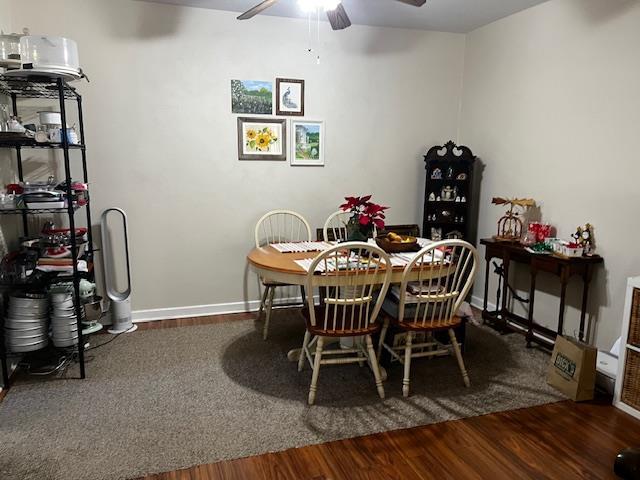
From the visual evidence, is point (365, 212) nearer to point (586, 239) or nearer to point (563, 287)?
point (563, 287)

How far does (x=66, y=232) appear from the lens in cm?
295

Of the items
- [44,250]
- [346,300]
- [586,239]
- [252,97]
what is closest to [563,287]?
[586,239]

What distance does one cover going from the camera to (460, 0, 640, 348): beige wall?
2.72 metres

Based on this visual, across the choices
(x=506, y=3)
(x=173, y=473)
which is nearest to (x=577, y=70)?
(x=506, y=3)

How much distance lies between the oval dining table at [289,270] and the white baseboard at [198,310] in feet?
3.60

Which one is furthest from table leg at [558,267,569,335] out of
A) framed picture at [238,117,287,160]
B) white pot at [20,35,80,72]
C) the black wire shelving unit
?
white pot at [20,35,80,72]

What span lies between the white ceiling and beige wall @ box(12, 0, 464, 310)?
0.41 feet

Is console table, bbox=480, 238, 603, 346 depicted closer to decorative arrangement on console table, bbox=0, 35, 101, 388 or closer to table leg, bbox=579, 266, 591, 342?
→ table leg, bbox=579, 266, 591, 342

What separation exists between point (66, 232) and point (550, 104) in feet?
11.5

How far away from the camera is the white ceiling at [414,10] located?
329 centimetres

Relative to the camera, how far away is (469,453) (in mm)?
2029

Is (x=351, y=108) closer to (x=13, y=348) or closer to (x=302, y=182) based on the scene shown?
(x=302, y=182)

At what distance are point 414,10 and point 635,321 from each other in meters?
2.67

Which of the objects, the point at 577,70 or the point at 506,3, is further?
the point at 506,3
